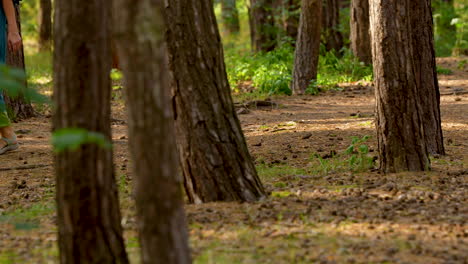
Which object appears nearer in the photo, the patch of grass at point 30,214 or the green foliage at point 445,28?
the patch of grass at point 30,214

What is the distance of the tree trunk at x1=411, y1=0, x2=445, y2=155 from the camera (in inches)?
265

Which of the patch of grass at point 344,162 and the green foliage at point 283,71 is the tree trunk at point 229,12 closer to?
the green foliage at point 283,71

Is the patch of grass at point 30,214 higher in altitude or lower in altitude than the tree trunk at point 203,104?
lower

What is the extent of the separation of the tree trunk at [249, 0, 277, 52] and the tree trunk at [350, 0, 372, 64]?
3.64 m

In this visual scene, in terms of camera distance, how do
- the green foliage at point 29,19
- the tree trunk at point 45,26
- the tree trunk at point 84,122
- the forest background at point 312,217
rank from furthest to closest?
the green foliage at point 29,19 → the tree trunk at point 45,26 → the forest background at point 312,217 → the tree trunk at point 84,122

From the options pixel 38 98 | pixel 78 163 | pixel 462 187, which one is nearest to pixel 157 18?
pixel 38 98

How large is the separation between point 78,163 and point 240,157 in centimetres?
169

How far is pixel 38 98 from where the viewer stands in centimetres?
273

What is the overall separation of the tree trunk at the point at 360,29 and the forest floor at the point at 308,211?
6.11m

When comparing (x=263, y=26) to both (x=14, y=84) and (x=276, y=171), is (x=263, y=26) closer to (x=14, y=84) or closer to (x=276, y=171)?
(x=276, y=171)

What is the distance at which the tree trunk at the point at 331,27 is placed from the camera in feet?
55.4

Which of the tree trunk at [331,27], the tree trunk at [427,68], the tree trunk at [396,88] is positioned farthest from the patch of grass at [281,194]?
the tree trunk at [331,27]

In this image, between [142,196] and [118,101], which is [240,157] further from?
[118,101]

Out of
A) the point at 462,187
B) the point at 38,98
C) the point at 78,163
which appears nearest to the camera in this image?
the point at 38,98
